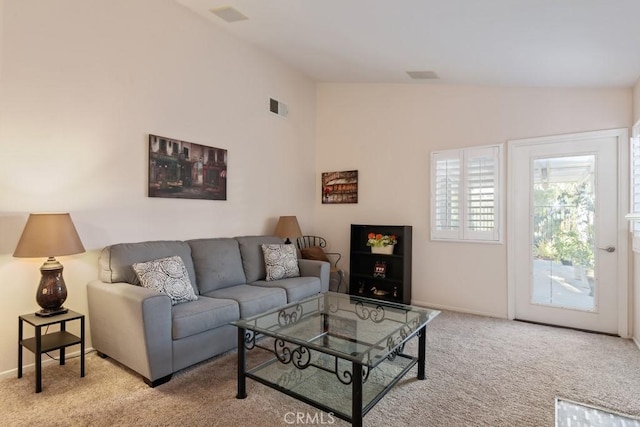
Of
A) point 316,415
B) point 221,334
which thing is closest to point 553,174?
point 316,415

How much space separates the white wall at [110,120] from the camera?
2.56 metres

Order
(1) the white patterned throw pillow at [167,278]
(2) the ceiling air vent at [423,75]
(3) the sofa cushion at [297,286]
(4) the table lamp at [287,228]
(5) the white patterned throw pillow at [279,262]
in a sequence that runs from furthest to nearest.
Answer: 1. (4) the table lamp at [287,228]
2. (2) the ceiling air vent at [423,75]
3. (5) the white patterned throw pillow at [279,262]
4. (3) the sofa cushion at [297,286]
5. (1) the white patterned throw pillow at [167,278]

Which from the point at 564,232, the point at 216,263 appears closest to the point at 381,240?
the point at 564,232

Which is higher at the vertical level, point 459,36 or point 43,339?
point 459,36

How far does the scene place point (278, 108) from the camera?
188 inches

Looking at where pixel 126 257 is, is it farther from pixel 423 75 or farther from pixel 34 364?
pixel 423 75

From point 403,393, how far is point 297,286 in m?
1.56

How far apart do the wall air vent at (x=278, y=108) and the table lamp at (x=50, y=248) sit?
9.22ft

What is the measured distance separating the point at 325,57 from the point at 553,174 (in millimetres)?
2822

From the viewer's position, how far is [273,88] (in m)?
4.68

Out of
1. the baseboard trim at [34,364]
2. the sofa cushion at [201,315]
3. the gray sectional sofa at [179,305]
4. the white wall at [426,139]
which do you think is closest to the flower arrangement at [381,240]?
the white wall at [426,139]

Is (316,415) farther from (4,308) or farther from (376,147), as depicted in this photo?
(376,147)

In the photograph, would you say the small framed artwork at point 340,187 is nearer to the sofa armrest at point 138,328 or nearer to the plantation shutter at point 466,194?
the plantation shutter at point 466,194

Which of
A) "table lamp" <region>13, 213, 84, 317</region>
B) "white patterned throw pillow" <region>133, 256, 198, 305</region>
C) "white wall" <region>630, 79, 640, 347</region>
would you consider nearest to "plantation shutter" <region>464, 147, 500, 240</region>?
"white wall" <region>630, 79, 640, 347</region>
